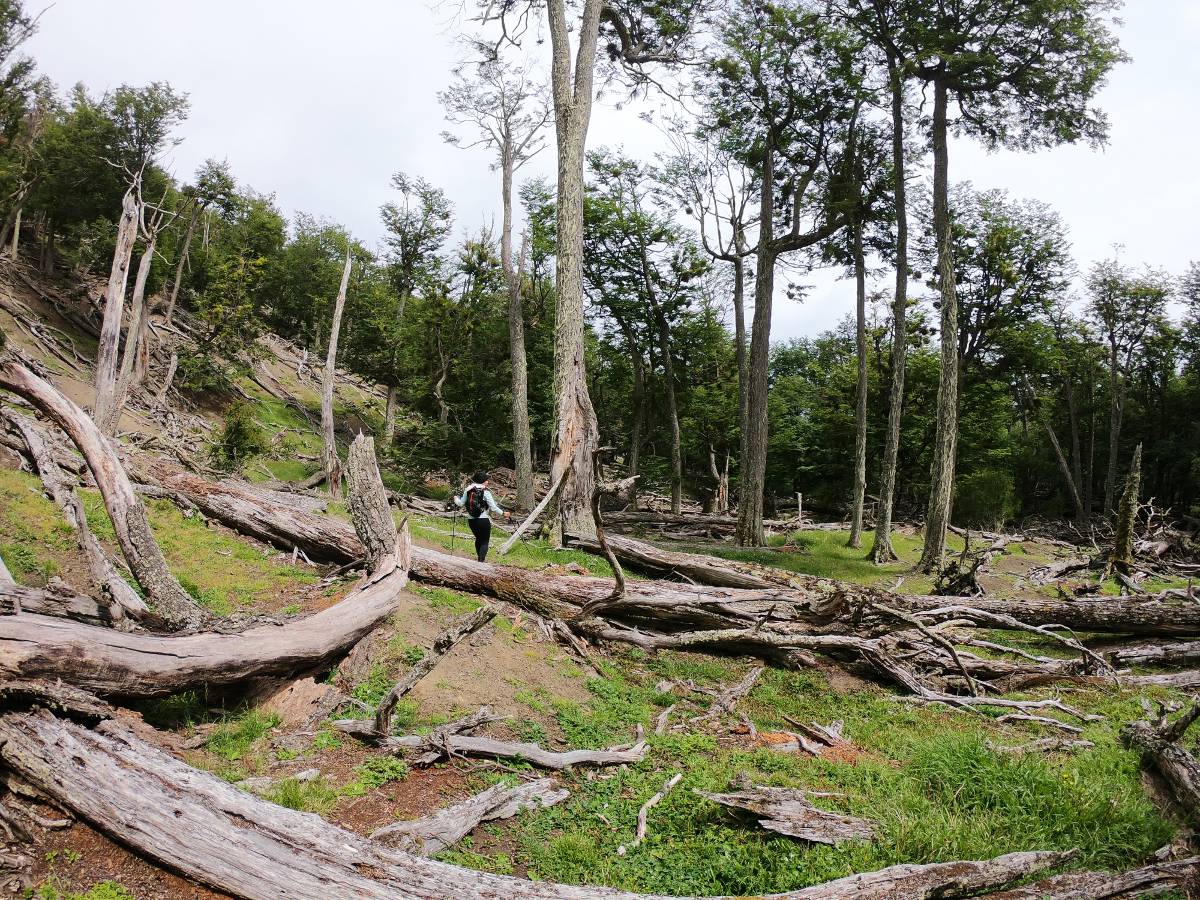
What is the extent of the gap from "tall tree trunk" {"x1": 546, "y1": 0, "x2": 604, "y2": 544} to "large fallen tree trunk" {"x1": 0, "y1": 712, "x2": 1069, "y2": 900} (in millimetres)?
9156

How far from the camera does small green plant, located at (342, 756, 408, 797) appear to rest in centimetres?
475

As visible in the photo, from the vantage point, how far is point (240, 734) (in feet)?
17.0

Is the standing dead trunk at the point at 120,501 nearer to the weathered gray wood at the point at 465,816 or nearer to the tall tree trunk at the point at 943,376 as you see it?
the weathered gray wood at the point at 465,816

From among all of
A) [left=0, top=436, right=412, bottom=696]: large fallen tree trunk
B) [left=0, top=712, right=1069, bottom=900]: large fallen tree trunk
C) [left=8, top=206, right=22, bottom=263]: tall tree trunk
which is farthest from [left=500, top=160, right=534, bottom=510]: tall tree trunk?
[left=8, top=206, right=22, bottom=263]: tall tree trunk

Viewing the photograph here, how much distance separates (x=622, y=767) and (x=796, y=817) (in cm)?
173

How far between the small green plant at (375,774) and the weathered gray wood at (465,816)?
53 cm

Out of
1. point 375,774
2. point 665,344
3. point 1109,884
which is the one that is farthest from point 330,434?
point 1109,884

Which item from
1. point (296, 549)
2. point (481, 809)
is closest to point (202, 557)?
point (296, 549)

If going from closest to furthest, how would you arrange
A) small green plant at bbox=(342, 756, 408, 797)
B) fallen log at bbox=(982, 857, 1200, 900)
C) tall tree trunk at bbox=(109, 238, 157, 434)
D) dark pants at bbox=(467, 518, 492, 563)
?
fallen log at bbox=(982, 857, 1200, 900)
small green plant at bbox=(342, 756, 408, 797)
dark pants at bbox=(467, 518, 492, 563)
tall tree trunk at bbox=(109, 238, 157, 434)

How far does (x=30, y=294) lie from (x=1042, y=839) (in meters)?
36.7

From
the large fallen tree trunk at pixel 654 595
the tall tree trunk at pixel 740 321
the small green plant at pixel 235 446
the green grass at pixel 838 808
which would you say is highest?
the tall tree trunk at pixel 740 321

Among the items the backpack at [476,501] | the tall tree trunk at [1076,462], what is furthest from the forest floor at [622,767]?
the tall tree trunk at [1076,462]

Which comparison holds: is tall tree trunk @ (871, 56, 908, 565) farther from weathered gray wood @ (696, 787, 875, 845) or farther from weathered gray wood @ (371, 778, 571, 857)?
weathered gray wood @ (371, 778, 571, 857)

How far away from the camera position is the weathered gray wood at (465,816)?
13.6 ft
